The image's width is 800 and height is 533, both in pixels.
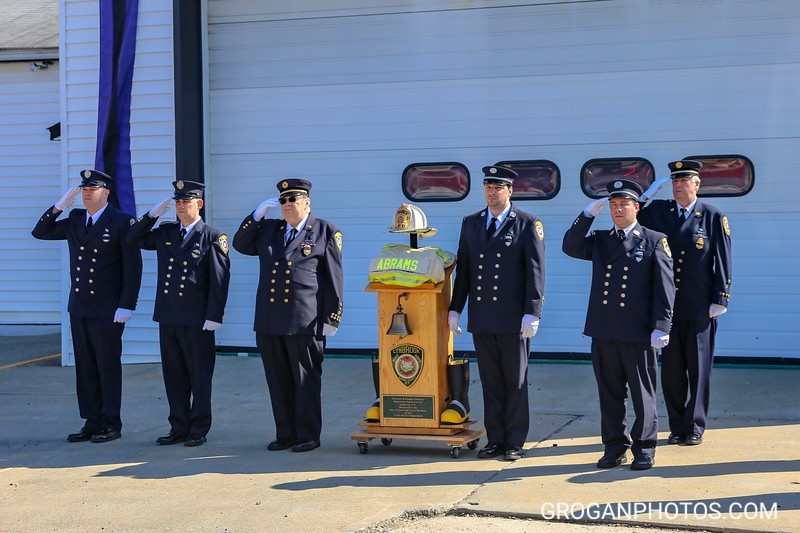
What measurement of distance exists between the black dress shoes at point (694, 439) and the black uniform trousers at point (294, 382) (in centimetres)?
249

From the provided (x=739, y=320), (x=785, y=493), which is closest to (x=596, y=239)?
(x=785, y=493)

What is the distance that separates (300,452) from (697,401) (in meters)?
2.69

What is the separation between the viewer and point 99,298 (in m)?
7.87

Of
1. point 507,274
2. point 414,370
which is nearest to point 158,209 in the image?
point 414,370

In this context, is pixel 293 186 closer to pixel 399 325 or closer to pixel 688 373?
pixel 399 325

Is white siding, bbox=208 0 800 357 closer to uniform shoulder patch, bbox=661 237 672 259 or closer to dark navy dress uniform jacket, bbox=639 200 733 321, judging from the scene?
dark navy dress uniform jacket, bbox=639 200 733 321

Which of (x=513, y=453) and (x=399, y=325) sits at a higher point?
(x=399, y=325)

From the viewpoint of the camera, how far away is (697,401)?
7.09 metres

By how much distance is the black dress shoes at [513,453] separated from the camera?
676 centimetres

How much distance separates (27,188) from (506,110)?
26.1ft

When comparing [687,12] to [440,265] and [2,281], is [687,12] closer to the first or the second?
[440,265]

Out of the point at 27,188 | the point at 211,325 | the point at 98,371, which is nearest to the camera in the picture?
the point at 211,325

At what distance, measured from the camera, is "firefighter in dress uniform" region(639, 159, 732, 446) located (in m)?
7.06

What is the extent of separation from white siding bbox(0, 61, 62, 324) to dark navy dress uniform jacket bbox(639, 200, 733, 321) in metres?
10.3
